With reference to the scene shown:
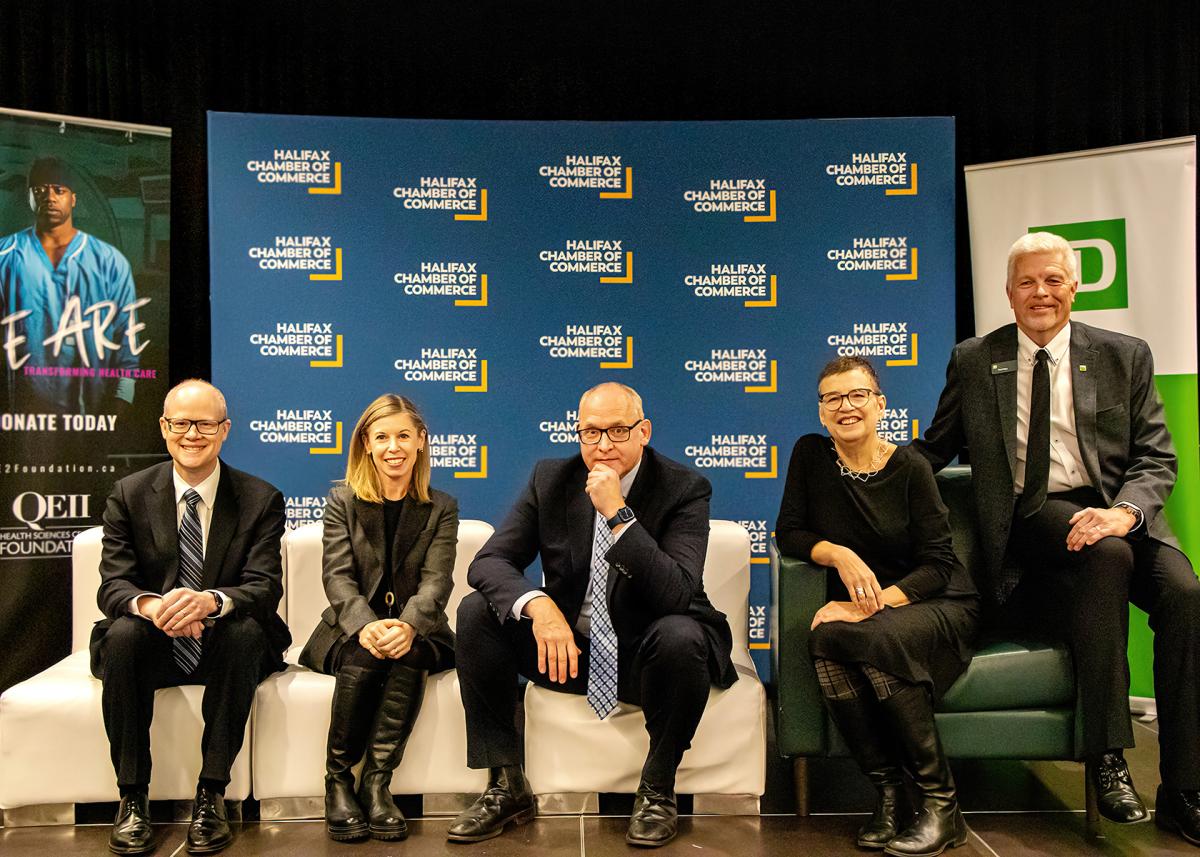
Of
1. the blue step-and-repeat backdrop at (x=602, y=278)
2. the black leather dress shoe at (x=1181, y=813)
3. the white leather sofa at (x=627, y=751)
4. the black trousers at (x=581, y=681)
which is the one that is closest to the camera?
the black leather dress shoe at (x=1181, y=813)

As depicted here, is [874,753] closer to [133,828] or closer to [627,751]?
[627,751]

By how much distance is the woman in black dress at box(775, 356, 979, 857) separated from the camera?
2566 millimetres

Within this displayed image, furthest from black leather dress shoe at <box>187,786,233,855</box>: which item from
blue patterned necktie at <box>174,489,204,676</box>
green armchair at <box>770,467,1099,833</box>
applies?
green armchair at <box>770,467,1099,833</box>

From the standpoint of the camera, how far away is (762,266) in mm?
4223

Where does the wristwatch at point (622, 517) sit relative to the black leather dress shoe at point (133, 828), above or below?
above

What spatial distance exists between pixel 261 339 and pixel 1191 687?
3527 mm

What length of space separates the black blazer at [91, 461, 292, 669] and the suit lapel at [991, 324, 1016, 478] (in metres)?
2.24

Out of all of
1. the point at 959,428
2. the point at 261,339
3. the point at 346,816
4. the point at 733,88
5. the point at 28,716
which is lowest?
the point at 346,816

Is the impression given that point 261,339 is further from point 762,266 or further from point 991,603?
point 991,603

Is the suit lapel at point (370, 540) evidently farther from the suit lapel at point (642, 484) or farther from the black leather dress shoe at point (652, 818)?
the black leather dress shoe at point (652, 818)

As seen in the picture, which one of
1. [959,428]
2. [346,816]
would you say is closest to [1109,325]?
[959,428]

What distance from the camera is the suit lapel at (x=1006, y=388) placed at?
2959 mm

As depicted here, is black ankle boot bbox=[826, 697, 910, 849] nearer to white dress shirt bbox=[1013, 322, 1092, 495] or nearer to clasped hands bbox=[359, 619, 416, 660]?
white dress shirt bbox=[1013, 322, 1092, 495]

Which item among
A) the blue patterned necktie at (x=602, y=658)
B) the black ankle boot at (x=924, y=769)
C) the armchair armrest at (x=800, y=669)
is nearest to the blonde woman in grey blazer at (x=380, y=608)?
the blue patterned necktie at (x=602, y=658)
